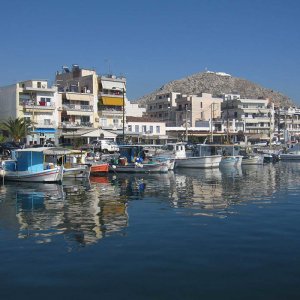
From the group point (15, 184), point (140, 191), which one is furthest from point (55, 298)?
point (15, 184)

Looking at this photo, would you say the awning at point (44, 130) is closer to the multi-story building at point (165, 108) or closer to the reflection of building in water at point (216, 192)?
the reflection of building in water at point (216, 192)

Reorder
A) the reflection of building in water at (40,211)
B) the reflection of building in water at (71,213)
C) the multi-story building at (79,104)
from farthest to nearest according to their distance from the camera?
the multi-story building at (79,104), the reflection of building in water at (40,211), the reflection of building in water at (71,213)

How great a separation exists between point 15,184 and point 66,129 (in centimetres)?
3166

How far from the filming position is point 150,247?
48.9 feet

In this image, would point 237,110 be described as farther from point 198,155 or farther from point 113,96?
point 198,155

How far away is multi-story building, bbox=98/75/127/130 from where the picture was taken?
71.5 m

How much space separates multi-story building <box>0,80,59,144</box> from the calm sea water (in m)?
37.1

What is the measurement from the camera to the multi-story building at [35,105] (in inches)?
2470

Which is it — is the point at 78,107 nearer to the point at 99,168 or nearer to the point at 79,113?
the point at 79,113

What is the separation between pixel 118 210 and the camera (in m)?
22.3

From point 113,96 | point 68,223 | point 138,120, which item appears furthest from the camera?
point 138,120

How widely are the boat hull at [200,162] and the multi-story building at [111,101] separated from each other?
1996 centimetres

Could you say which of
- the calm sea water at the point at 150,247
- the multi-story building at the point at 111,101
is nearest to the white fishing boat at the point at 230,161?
the multi-story building at the point at 111,101

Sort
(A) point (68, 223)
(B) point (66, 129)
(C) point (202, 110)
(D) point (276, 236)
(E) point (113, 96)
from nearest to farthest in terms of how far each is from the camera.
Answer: (D) point (276, 236) → (A) point (68, 223) → (B) point (66, 129) → (E) point (113, 96) → (C) point (202, 110)
